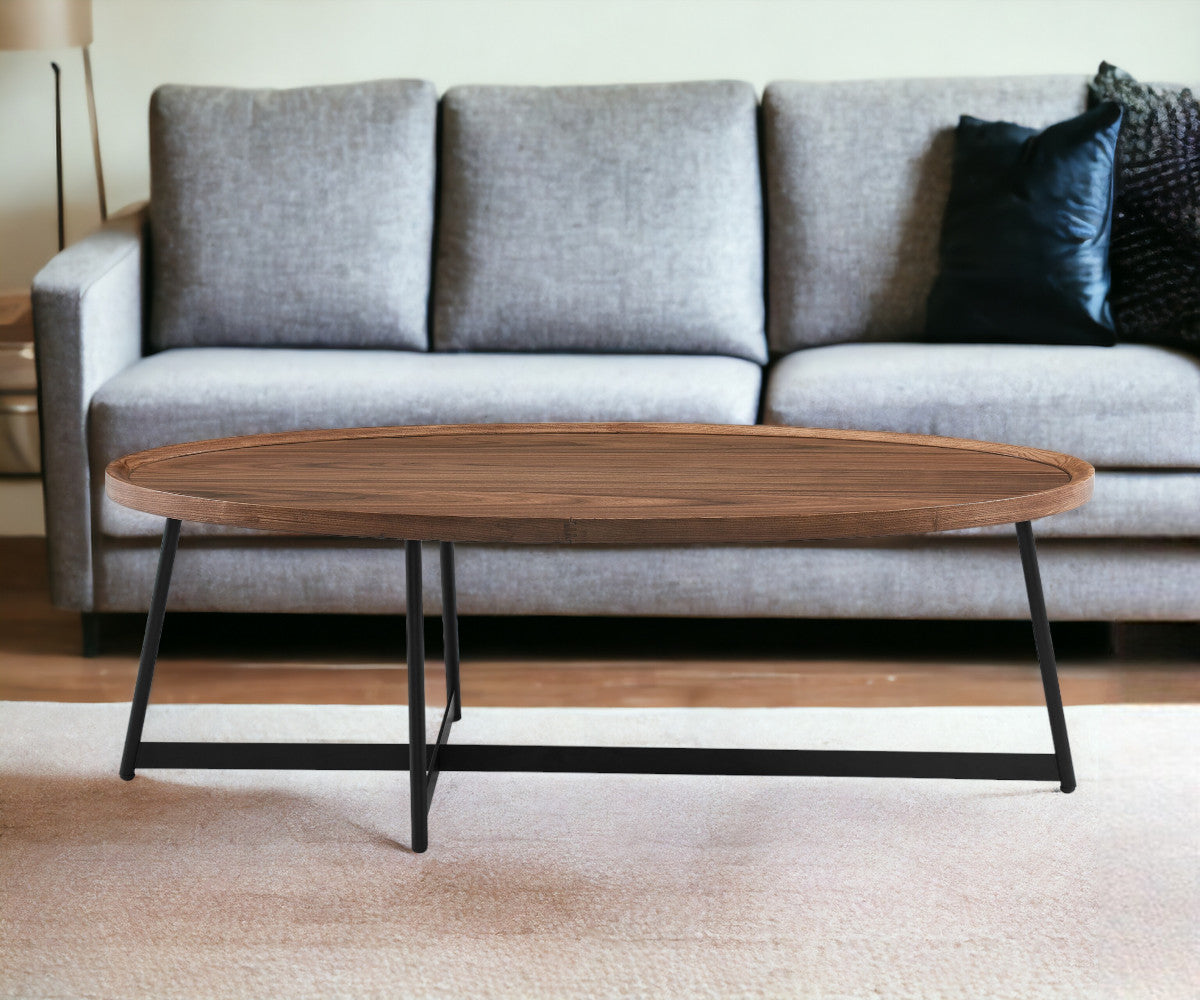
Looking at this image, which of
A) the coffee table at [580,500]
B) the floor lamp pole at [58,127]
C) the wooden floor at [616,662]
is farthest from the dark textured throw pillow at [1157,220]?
the floor lamp pole at [58,127]

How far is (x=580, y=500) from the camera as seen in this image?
134 centimetres

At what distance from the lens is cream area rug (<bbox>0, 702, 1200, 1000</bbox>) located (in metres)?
1.28

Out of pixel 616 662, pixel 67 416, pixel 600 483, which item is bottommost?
pixel 616 662

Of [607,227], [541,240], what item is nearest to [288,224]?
[541,240]

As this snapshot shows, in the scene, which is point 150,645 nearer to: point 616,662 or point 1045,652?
point 616,662

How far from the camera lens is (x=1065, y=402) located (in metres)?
2.15

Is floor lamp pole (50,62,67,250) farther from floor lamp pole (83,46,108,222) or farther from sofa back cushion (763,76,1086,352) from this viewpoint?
sofa back cushion (763,76,1086,352)

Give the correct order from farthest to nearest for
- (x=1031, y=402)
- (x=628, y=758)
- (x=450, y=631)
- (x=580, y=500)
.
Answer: (x=1031, y=402) < (x=450, y=631) < (x=628, y=758) < (x=580, y=500)

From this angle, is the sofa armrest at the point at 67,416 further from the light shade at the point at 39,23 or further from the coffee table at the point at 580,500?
the light shade at the point at 39,23

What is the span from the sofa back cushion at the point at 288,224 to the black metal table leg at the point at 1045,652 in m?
1.43

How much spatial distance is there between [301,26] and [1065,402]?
1.97 metres

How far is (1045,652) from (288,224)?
1670 millimetres

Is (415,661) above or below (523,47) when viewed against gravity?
below

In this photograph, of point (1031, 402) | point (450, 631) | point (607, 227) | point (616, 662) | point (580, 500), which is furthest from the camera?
point (607, 227)
